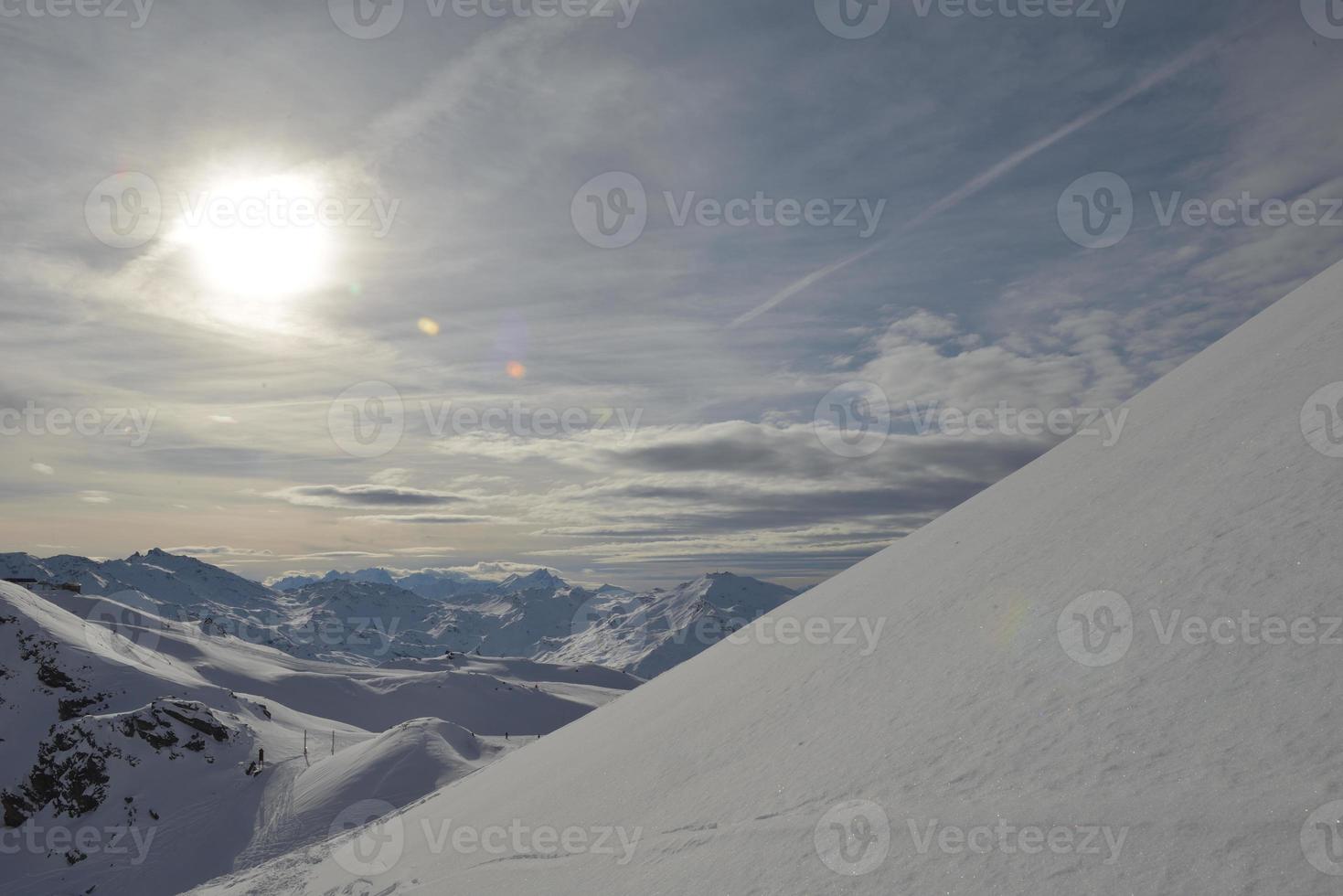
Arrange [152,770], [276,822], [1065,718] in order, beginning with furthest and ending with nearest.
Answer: [152,770]
[276,822]
[1065,718]

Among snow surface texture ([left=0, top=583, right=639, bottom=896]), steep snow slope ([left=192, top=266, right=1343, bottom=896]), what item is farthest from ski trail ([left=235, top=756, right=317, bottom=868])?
steep snow slope ([left=192, top=266, right=1343, bottom=896])

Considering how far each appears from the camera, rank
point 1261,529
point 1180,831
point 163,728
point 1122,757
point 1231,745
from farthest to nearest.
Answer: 1. point 163,728
2. point 1261,529
3. point 1122,757
4. point 1231,745
5. point 1180,831

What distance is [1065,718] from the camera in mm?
5754

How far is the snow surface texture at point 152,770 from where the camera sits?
32.0 m

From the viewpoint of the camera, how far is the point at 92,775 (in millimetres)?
38625

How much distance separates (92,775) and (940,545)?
49327 mm

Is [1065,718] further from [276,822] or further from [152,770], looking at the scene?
[152,770]

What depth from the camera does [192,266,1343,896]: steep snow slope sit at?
169 inches

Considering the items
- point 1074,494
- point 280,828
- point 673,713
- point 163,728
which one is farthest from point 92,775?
point 1074,494

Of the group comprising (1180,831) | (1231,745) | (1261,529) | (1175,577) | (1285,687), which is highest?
(1261,529)

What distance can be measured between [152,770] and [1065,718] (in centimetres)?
5223

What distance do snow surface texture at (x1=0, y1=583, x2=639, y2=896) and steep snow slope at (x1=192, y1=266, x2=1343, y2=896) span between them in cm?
2659

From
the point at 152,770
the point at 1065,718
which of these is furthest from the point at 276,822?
the point at 1065,718

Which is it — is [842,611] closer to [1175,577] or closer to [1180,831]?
[1175,577]
